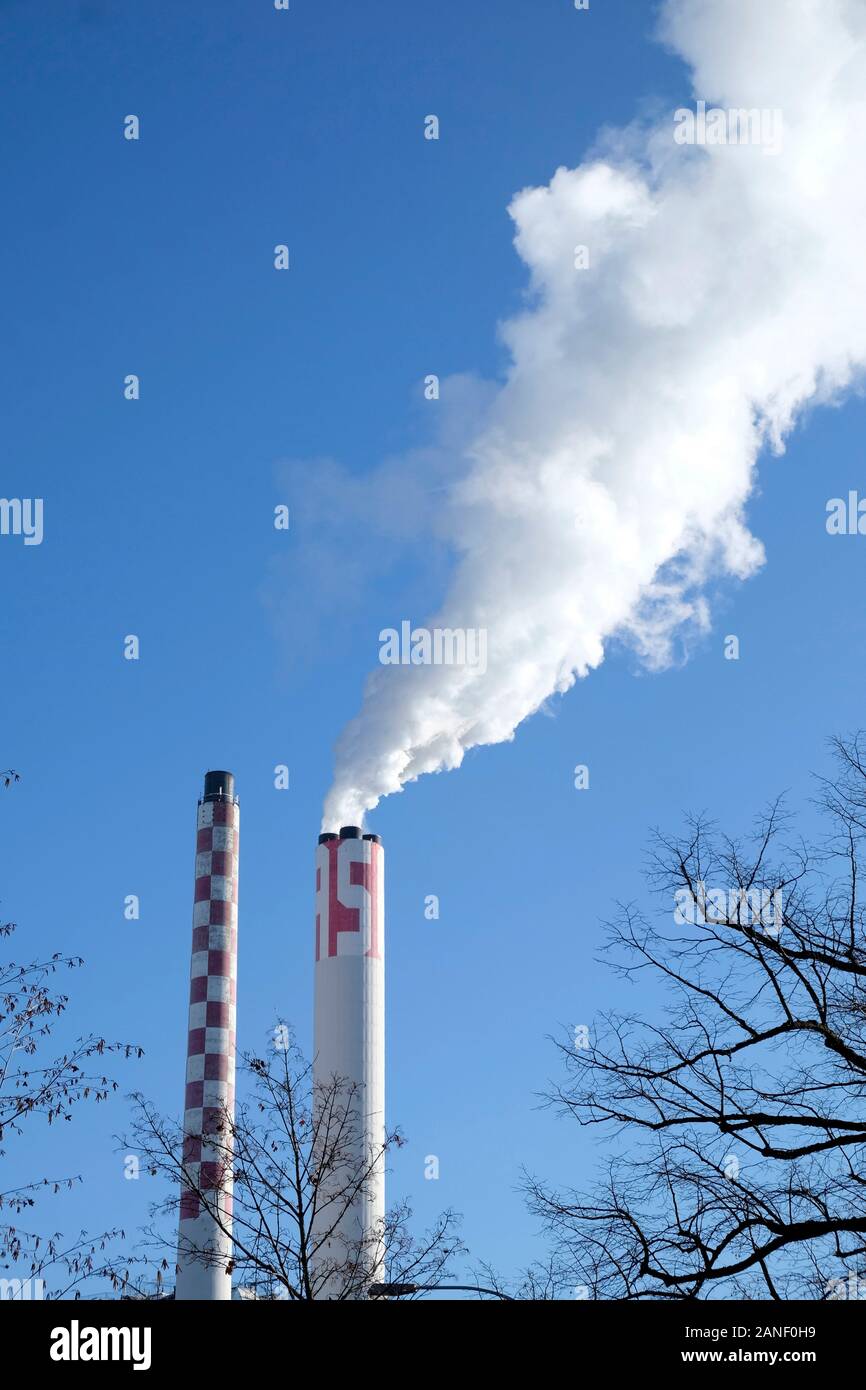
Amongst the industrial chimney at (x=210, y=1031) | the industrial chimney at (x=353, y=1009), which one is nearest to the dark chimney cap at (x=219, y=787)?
the industrial chimney at (x=210, y=1031)

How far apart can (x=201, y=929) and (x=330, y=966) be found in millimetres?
4674

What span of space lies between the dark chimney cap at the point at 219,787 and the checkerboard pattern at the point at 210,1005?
1185 millimetres

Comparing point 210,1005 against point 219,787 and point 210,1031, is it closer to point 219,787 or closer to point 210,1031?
point 210,1031

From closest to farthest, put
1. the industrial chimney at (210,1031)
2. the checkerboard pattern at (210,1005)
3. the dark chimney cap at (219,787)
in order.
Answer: the industrial chimney at (210,1031) → the checkerboard pattern at (210,1005) → the dark chimney cap at (219,787)

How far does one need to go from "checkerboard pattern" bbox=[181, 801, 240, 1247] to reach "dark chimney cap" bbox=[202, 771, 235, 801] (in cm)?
119

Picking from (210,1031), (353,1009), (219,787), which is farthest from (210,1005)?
(219,787)

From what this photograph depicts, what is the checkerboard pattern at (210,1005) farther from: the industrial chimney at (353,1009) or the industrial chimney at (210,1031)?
the industrial chimney at (353,1009)

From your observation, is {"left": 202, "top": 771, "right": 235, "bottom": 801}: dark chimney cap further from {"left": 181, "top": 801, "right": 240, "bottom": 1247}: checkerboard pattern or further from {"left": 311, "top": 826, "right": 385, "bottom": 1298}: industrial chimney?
{"left": 311, "top": 826, "right": 385, "bottom": 1298}: industrial chimney

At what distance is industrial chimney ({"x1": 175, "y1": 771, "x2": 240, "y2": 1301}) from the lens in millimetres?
47750

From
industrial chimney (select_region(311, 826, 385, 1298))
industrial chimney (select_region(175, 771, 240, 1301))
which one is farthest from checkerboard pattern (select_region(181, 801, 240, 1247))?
industrial chimney (select_region(311, 826, 385, 1298))

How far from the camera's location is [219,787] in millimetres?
55375

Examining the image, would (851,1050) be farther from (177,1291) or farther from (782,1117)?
(177,1291)

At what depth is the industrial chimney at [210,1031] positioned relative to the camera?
4775cm
